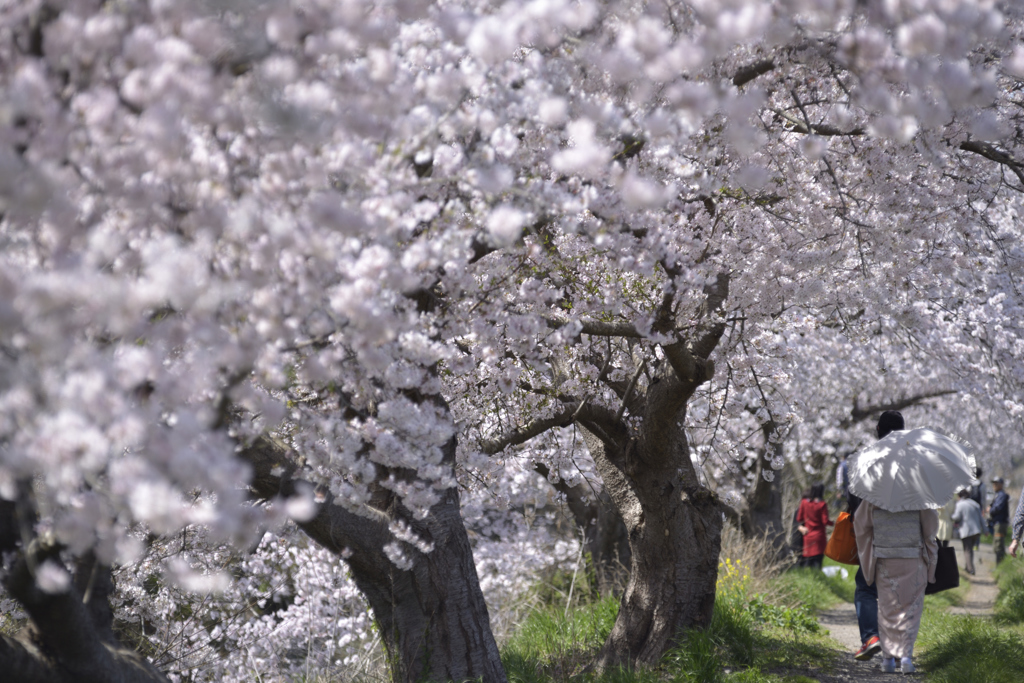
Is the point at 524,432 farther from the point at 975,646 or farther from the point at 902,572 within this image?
the point at 975,646

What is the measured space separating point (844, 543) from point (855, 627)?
3.18 meters

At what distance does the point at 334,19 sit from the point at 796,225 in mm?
3803


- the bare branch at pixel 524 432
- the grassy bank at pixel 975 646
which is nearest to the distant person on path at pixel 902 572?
the grassy bank at pixel 975 646

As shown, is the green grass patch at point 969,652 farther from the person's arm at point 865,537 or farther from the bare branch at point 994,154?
the bare branch at point 994,154

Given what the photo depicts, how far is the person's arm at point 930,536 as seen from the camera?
5223 millimetres

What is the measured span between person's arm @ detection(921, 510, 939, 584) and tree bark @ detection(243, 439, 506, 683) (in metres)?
2.92

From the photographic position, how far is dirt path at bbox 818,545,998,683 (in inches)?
220

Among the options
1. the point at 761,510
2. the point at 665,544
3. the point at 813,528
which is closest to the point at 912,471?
the point at 665,544

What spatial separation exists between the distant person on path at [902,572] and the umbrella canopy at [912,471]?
0.59ft

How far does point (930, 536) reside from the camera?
17.1ft

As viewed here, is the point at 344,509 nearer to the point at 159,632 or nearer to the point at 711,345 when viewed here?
the point at 711,345

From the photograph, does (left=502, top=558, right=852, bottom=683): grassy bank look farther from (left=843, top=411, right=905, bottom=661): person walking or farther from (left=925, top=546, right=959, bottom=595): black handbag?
(left=925, top=546, right=959, bottom=595): black handbag

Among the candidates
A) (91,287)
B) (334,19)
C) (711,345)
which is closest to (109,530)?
(91,287)

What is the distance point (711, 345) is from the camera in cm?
457
